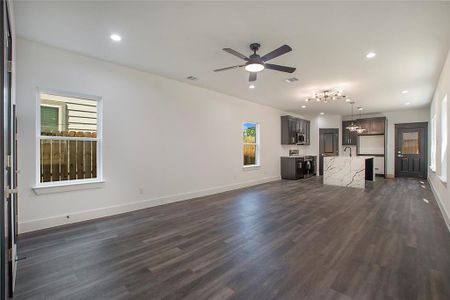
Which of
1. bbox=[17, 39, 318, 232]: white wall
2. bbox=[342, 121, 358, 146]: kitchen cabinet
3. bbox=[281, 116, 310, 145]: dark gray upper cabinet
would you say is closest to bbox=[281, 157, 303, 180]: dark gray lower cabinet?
bbox=[281, 116, 310, 145]: dark gray upper cabinet

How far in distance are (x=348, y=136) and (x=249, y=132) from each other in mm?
5380

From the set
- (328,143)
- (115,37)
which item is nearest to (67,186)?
(115,37)

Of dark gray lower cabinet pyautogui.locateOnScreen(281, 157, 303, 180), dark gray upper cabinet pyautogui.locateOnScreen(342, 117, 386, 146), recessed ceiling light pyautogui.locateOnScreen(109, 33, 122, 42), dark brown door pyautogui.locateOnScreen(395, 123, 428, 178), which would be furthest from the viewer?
dark gray upper cabinet pyautogui.locateOnScreen(342, 117, 386, 146)

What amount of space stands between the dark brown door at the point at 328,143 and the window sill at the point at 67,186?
9.21 metres

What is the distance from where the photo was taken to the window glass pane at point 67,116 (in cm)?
362

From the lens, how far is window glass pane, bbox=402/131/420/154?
8.95m

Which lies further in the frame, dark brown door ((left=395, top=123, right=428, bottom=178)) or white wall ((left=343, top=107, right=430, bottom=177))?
white wall ((left=343, top=107, right=430, bottom=177))

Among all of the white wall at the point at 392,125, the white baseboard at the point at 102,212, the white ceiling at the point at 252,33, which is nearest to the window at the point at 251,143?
the white baseboard at the point at 102,212

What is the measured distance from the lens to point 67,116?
3.82 meters

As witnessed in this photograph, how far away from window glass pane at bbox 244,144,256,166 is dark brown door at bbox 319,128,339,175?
4305 mm

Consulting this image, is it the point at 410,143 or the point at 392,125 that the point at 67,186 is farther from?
the point at 410,143

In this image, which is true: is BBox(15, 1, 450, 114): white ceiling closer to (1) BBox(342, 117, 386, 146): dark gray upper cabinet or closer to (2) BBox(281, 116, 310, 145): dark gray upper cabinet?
(2) BBox(281, 116, 310, 145): dark gray upper cabinet

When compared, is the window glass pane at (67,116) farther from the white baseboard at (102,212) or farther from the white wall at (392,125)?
the white wall at (392,125)

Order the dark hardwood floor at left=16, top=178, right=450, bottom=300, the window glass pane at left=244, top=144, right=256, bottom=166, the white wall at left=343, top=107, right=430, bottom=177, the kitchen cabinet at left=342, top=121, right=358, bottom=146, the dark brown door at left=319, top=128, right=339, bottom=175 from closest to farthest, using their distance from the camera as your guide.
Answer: the dark hardwood floor at left=16, top=178, right=450, bottom=300, the window glass pane at left=244, top=144, right=256, bottom=166, the white wall at left=343, top=107, right=430, bottom=177, the kitchen cabinet at left=342, top=121, right=358, bottom=146, the dark brown door at left=319, top=128, right=339, bottom=175
